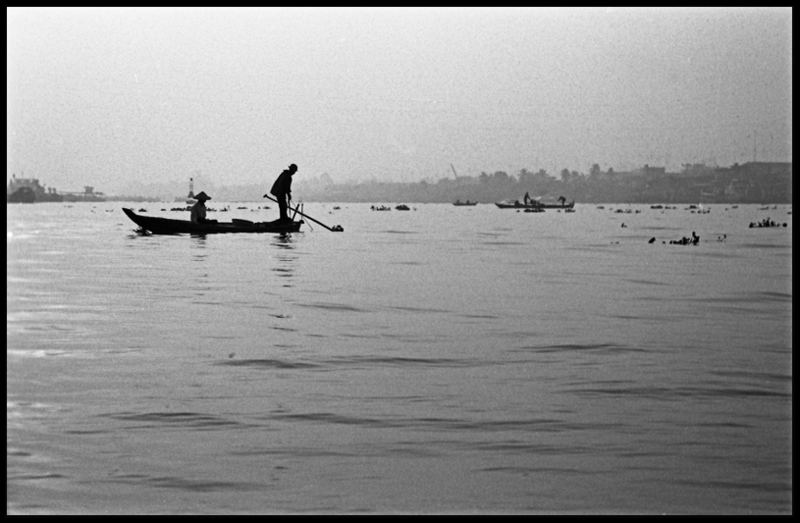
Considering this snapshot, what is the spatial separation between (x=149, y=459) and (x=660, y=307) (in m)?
12.3

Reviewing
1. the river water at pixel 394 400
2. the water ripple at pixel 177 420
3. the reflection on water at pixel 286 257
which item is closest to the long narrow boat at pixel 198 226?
the reflection on water at pixel 286 257

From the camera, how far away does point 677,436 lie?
8.41 m

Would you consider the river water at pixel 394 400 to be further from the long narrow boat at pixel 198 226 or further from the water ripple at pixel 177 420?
the long narrow boat at pixel 198 226

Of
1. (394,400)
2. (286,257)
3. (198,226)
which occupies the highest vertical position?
(198,226)

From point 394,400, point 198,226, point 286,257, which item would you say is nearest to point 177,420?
point 394,400

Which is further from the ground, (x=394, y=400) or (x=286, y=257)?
(x=286, y=257)

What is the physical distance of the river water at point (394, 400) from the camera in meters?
6.95

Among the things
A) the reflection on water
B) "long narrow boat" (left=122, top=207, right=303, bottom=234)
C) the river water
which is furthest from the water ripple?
"long narrow boat" (left=122, top=207, right=303, bottom=234)

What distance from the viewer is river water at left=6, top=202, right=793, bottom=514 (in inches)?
274

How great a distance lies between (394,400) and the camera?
31.2 feet

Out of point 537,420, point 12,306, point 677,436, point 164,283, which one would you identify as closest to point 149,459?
point 537,420

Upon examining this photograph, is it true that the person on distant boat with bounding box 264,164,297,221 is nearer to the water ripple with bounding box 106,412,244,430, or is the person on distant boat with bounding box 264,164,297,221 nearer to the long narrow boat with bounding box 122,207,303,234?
the long narrow boat with bounding box 122,207,303,234

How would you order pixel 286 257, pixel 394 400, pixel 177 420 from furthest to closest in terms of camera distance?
pixel 286 257
pixel 394 400
pixel 177 420

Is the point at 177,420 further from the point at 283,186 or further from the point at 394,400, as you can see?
the point at 283,186
